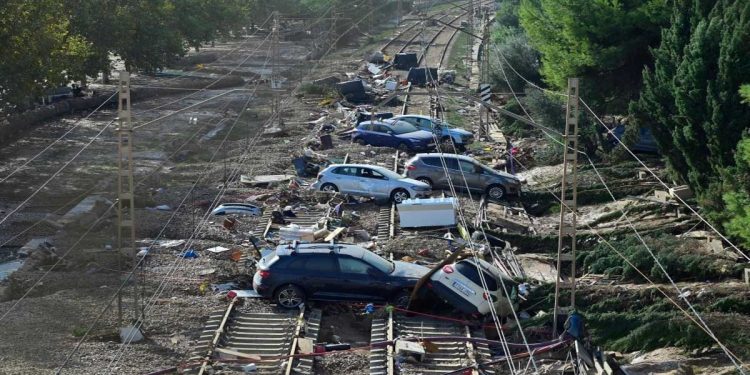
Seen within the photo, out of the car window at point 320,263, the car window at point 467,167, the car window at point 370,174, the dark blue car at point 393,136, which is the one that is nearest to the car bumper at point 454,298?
the car window at point 320,263

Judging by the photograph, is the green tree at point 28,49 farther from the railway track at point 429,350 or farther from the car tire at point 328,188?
the railway track at point 429,350

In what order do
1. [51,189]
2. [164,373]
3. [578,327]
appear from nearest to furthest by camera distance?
[164,373]
[578,327]
[51,189]

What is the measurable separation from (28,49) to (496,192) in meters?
17.5

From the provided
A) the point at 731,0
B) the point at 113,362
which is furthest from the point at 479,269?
the point at 731,0

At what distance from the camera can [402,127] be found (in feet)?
143

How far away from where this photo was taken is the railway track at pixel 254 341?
58.9ft

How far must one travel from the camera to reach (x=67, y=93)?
196 ft

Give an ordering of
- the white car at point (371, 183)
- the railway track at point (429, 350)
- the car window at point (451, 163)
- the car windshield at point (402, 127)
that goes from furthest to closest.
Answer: the car windshield at point (402, 127), the car window at point (451, 163), the white car at point (371, 183), the railway track at point (429, 350)

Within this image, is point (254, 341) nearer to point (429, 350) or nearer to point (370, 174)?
point (429, 350)

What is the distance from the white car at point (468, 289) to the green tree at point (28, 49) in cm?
2313

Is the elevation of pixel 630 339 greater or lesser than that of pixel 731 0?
lesser

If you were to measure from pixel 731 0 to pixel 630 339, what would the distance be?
14.2 m

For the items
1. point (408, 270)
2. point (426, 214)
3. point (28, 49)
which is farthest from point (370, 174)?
point (28, 49)

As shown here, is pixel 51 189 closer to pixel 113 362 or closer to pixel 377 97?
pixel 113 362
